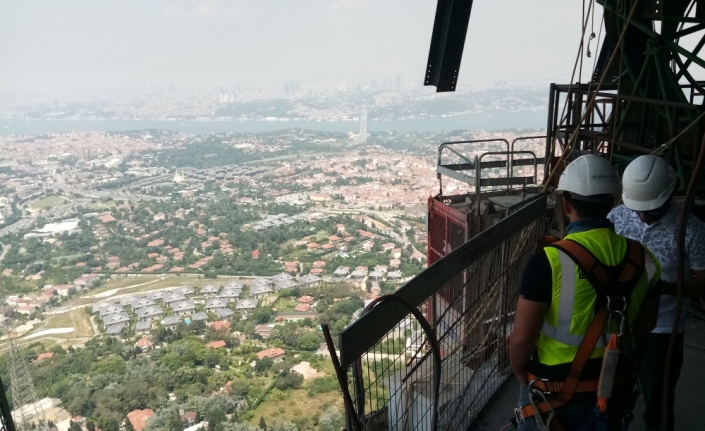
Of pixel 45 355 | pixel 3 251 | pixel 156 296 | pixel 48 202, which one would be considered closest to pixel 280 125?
pixel 48 202

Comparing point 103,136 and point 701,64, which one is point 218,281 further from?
point 103,136

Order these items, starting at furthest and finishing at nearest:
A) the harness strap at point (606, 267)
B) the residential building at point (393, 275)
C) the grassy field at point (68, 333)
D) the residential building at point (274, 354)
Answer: the residential building at point (393, 275) < the grassy field at point (68, 333) < the residential building at point (274, 354) < the harness strap at point (606, 267)

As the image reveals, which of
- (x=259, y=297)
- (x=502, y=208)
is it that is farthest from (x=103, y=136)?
(x=502, y=208)

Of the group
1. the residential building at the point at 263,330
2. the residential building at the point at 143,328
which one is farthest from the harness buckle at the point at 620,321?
the residential building at the point at 143,328

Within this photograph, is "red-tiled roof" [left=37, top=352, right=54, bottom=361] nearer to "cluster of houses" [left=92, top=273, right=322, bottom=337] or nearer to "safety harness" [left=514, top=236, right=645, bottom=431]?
"cluster of houses" [left=92, top=273, right=322, bottom=337]

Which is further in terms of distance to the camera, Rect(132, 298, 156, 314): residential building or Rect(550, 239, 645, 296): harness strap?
Rect(132, 298, 156, 314): residential building

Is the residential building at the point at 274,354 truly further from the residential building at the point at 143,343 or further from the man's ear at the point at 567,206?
the man's ear at the point at 567,206

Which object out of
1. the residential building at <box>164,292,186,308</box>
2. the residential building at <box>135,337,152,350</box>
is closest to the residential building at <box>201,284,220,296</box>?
the residential building at <box>164,292,186,308</box>
